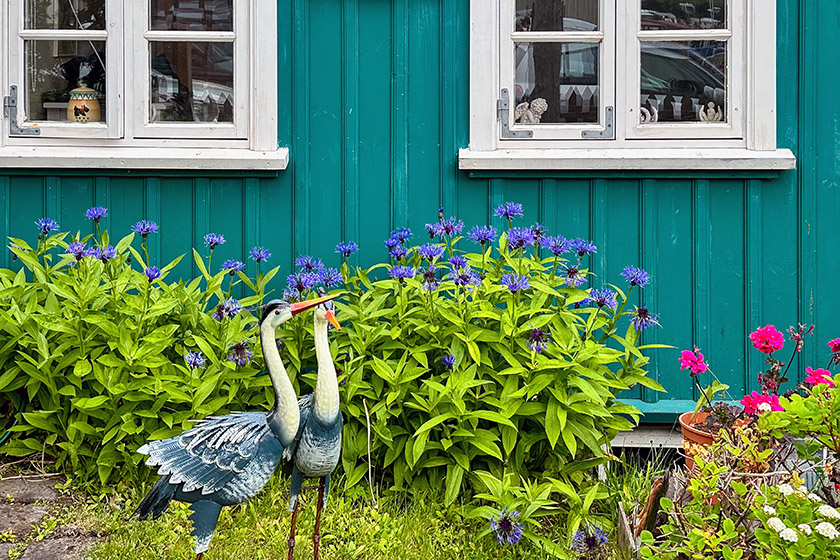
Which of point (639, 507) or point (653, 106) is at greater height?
point (653, 106)

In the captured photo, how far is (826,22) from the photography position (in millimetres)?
3979

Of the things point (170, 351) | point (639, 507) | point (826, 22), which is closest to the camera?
point (639, 507)

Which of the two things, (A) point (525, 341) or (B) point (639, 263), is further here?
(B) point (639, 263)

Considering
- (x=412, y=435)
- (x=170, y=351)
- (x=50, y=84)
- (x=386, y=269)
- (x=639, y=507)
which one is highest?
(x=50, y=84)

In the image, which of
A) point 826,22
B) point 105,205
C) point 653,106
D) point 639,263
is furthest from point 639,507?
point 105,205

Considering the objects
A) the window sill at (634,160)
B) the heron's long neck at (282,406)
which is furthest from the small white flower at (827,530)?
the window sill at (634,160)

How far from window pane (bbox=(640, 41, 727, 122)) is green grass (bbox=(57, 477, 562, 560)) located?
6.72 feet

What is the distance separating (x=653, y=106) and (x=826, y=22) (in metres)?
0.81

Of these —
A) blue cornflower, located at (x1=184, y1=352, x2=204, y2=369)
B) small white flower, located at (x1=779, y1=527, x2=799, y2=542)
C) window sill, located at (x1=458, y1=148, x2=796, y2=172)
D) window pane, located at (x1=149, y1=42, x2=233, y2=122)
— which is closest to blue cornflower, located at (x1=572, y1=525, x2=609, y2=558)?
small white flower, located at (x1=779, y1=527, x2=799, y2=542)

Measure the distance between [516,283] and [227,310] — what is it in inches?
43.1

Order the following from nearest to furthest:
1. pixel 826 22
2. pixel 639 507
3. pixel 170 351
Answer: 1. pixel 639 507
2. pixel 170 351
3. pixel 826 22

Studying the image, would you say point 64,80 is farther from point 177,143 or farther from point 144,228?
point 144,228

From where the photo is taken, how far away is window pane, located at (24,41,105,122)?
4.14 m

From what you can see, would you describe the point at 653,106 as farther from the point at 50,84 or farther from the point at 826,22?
the point at 50,84
